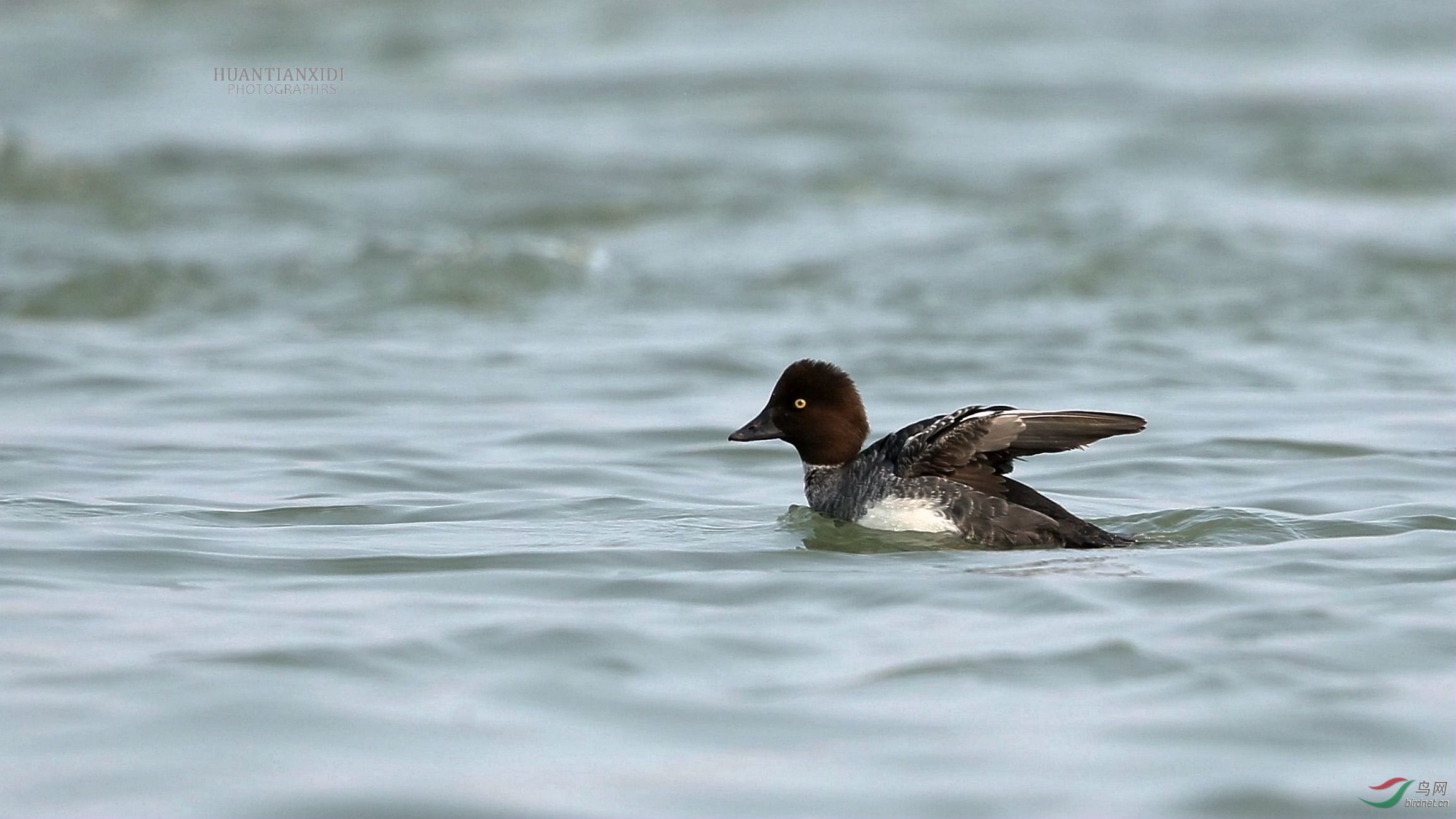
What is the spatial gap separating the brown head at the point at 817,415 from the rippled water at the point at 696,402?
0.62 metres

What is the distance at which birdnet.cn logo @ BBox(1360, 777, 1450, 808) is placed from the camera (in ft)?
17.8

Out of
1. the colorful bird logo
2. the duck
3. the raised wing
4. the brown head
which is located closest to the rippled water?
the colorful bird logo

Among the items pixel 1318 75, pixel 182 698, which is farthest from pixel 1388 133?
pixel 182 698

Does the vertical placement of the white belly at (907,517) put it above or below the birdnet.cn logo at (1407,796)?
above

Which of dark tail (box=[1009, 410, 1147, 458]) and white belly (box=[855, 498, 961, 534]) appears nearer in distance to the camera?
dark tail (box=[1009, 410, 1147, 458])

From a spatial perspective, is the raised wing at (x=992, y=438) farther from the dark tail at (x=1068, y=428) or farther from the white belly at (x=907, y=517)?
the white belly at (x=907, y=517)

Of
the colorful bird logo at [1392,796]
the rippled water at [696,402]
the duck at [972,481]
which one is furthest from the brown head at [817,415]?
the colorful bird logo at [1392,796]

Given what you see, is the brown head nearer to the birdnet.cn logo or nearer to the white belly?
the white belly

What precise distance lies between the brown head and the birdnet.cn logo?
13.2ft

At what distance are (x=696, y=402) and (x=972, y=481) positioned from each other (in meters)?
4.85

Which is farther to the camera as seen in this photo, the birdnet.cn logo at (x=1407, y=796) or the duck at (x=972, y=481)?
the duck at (x=972, y=481)

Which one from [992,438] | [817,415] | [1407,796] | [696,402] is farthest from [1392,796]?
[696,402]

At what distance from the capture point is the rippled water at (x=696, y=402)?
586 cm

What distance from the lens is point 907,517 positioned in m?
8.51
